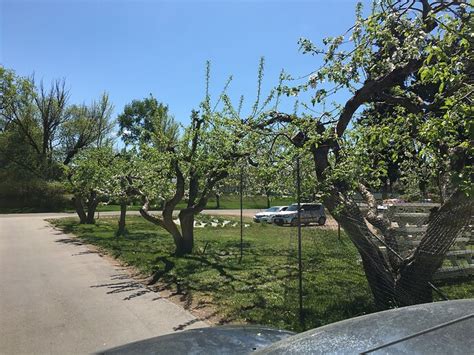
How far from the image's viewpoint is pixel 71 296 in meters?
8.66

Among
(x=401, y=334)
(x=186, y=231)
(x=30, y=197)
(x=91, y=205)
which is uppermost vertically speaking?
(x=30, y=197)

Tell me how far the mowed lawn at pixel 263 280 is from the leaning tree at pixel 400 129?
101 centimetres

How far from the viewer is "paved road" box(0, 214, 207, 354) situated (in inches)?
239

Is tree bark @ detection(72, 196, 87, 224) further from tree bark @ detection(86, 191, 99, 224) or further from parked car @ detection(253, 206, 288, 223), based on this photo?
parked car @ detection(253, 206, 288, 223)

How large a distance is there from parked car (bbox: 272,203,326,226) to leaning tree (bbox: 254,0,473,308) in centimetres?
2414

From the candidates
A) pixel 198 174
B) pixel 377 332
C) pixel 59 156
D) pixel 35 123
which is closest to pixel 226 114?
pixel 198 174

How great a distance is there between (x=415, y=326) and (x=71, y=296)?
801cm

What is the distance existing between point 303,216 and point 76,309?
1020 inches

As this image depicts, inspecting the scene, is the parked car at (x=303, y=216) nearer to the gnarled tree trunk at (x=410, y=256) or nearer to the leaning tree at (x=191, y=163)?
the leaning tree at (x=191, y=163)

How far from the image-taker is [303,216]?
32562 millimetres

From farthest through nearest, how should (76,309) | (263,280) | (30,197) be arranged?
1. (30,197)
2. (263,280)
3. (76,309)

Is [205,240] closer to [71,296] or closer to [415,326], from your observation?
[71,296]

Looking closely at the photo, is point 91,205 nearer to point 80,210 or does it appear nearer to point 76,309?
point 80,210

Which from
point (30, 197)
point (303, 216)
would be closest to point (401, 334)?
point (303, 216)
